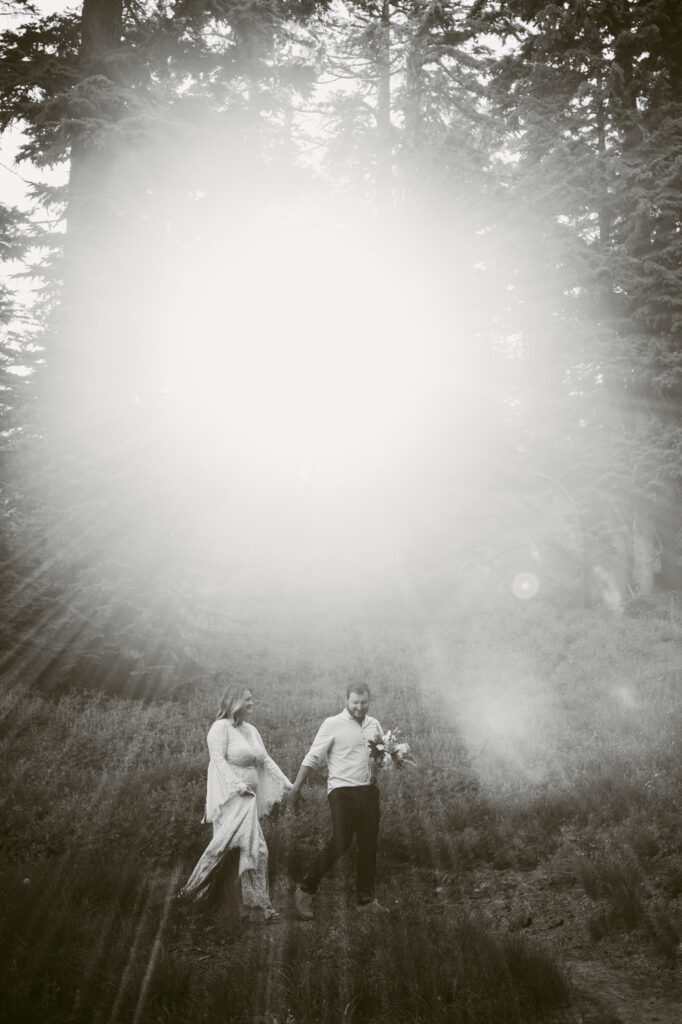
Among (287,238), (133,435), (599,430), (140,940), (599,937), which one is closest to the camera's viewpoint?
(140,940)

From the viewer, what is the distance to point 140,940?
18.1ft

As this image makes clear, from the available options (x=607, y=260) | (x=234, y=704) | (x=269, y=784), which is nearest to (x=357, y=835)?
(x=269, y=784)

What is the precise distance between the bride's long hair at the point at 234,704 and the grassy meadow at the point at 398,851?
1621mm

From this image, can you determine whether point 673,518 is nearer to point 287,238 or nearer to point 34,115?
point 287,238

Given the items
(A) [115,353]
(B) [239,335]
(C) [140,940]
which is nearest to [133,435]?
(A) [115,353]

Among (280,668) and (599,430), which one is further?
(599,430)

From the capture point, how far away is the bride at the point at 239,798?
6418mm

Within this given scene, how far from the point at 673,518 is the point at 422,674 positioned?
736 cm

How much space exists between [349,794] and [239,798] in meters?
1.05

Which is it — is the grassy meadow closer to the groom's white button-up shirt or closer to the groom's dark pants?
the groom's dark pants

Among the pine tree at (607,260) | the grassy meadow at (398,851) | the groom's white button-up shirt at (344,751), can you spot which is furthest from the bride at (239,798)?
the pine tree at (607,260)

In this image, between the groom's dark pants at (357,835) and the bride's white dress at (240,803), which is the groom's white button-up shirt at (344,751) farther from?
the bride's white dress at (240,803)

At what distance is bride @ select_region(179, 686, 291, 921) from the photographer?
642 cm

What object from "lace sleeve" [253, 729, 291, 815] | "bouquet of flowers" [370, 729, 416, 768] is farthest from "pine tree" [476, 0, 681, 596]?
"lace sleeve" [253, 729, 291, 815]
